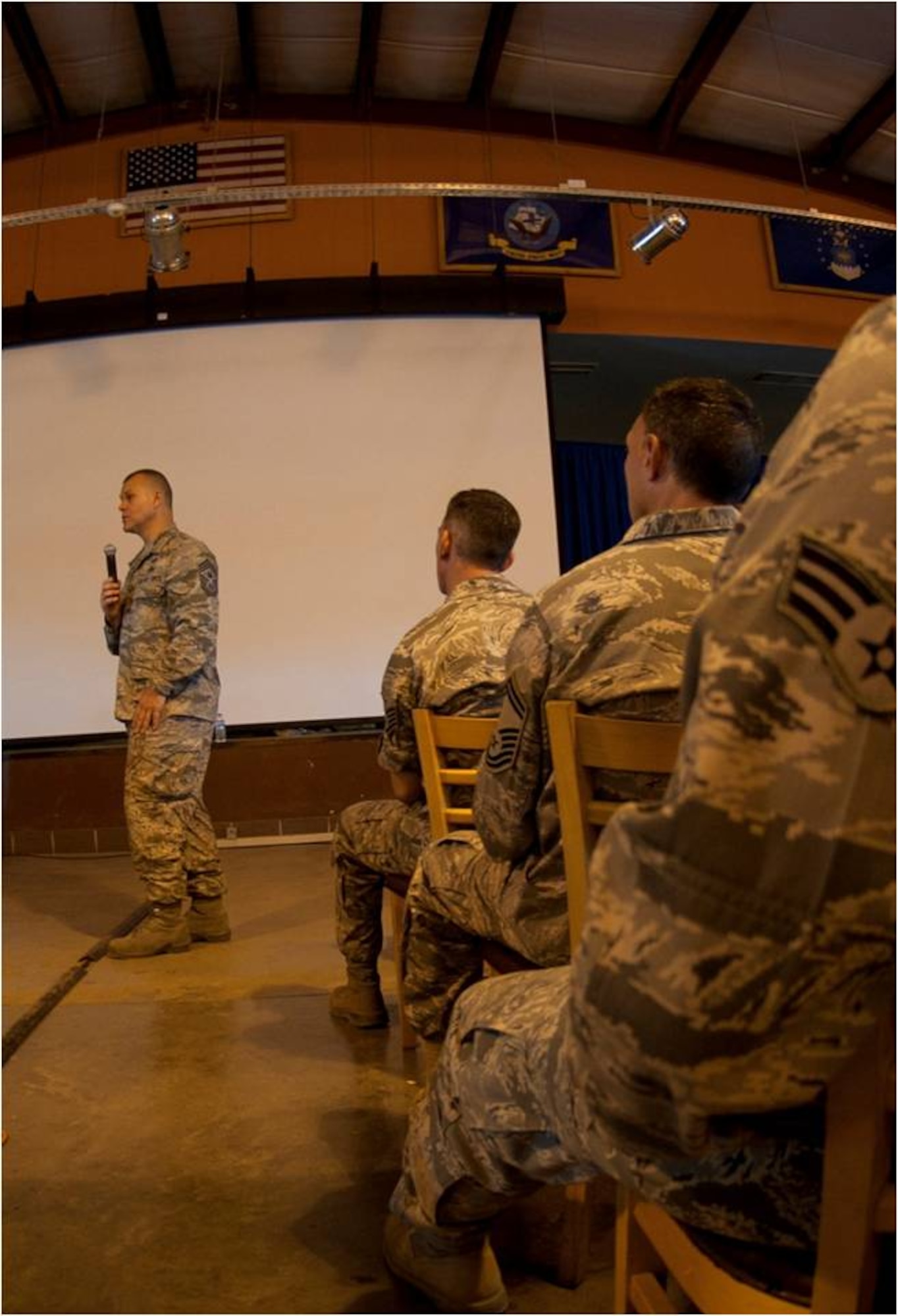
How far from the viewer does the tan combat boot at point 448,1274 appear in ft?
3.72

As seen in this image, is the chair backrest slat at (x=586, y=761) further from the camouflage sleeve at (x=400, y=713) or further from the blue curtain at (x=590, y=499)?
the blue curtain at (x=590, y=499)

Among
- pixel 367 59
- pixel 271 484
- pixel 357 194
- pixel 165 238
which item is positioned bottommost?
pixel 271 484

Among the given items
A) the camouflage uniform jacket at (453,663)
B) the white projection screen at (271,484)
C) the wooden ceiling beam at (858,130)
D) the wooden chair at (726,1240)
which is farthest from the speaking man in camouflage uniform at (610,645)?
the wooden ceiling beam at (858,130)

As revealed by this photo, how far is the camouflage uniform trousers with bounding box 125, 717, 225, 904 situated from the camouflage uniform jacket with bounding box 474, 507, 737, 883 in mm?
2120

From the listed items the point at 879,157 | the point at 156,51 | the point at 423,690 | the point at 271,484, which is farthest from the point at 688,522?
the point at 879,157

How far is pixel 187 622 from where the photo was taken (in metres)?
3.30

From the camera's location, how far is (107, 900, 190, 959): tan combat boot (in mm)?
3082

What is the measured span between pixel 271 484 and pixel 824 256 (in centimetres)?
432

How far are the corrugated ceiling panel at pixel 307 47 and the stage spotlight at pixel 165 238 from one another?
7.08ft

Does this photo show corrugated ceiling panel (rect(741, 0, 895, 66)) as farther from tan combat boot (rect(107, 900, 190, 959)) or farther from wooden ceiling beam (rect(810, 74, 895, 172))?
tan combat boot (rect(107, 900, 190, 959))

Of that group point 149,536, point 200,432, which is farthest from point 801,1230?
point 200,432

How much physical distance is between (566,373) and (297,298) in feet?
7.80

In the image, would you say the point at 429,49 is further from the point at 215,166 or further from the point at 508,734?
the point at 508,734

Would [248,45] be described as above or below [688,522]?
above
